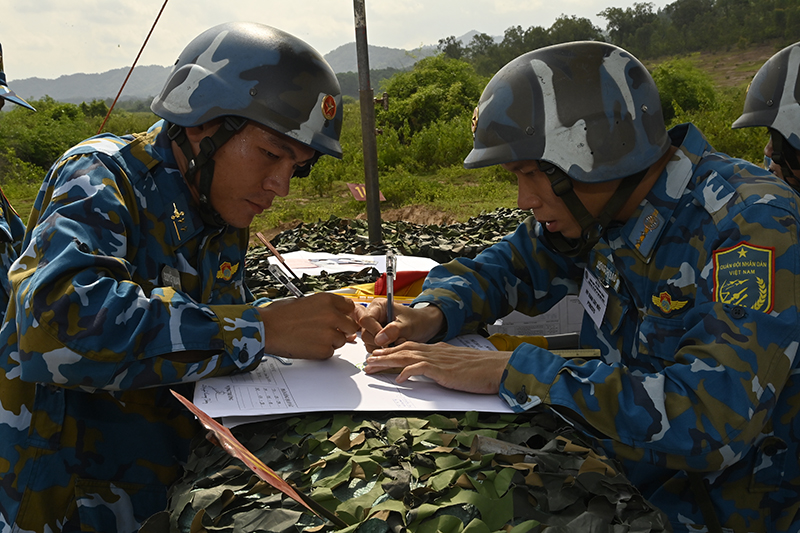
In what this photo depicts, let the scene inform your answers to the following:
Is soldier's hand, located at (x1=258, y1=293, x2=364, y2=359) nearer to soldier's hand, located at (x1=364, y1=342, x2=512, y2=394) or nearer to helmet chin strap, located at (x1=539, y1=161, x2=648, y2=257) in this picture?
soldier's hand, located at (x1=364, y1=342, x2=512, y2=394)

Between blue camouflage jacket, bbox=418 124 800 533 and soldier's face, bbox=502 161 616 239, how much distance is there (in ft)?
0.38

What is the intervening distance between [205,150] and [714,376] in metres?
1.55

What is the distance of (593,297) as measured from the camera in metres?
2.08

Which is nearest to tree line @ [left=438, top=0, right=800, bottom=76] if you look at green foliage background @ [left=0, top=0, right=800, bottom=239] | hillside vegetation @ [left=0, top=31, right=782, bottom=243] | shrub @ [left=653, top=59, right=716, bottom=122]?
green foliage background @ [left=0, top=0, right=800, bottom=239]

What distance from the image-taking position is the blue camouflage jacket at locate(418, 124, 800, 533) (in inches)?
52.6

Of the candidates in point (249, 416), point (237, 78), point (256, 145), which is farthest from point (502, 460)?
point (237, 78)

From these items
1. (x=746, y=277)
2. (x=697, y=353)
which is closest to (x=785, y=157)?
(x=746, y=277)

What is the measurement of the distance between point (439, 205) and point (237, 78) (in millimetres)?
6990

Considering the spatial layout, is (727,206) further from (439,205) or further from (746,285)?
(439,205)

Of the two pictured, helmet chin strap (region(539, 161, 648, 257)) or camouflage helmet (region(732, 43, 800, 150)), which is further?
camouflage helmet (region(732, 43, 800, 150))

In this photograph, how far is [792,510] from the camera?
62.4 inches

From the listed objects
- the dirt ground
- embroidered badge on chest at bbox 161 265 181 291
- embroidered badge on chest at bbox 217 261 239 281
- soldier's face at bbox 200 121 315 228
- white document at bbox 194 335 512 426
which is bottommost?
white document at bbox 194 335 512 426

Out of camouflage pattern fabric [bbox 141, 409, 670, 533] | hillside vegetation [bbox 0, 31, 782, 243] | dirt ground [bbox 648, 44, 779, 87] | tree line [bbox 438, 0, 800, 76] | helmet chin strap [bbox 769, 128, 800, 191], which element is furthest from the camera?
tree line [bbox 438, 0, 800, 76]

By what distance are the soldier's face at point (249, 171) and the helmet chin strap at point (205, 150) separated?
0.05ft
